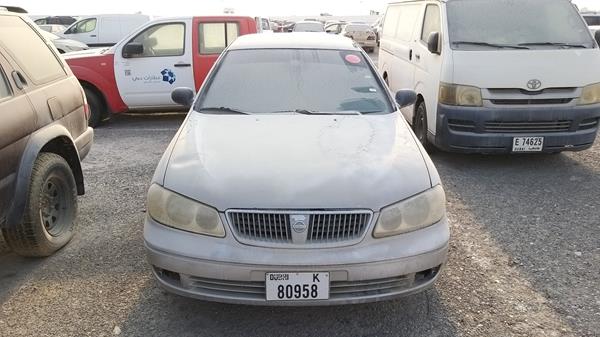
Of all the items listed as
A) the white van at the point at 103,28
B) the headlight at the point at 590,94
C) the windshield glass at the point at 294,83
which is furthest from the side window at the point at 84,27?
the headlight at the point at 590,94

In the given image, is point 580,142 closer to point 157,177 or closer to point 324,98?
point 324,98

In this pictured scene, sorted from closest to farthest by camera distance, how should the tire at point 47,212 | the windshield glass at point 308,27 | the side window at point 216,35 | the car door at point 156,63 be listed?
the tire at point 47,212 < the car door at point 156,63 < the side window at point 216,35 < the windshield glass at point 308,27

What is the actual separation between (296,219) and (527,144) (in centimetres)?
372

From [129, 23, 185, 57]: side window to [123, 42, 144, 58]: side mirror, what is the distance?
152 millimetres

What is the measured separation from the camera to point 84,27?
17.3m

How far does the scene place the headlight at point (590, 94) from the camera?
17.8 feet

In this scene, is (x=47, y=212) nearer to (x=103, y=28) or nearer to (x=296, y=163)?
(x=296, y=163)

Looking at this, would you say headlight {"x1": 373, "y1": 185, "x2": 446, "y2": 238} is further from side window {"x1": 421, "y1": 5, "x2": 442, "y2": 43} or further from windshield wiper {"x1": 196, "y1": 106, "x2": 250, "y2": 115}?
side window {"x1": 421, "y1": 5, "x2": 442, "y2": 43}

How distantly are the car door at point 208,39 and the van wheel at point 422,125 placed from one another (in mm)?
3252

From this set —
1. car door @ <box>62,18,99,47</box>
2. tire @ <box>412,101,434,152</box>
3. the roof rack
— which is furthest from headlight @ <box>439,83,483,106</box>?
car door @ <box>62,18,99,47</box>

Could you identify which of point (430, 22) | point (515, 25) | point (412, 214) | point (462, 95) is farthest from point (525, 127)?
point (412, 214)

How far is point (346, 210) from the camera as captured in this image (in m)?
2.59

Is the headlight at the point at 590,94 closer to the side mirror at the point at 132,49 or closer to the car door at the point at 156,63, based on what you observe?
the car door at the point at 156,63

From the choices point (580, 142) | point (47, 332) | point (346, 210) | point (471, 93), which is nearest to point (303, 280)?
point (346, 210)
